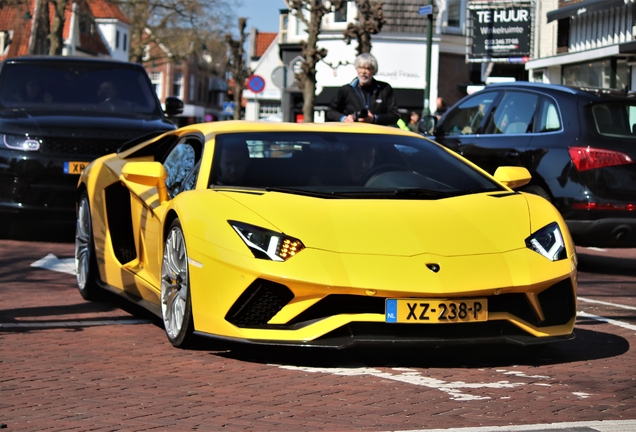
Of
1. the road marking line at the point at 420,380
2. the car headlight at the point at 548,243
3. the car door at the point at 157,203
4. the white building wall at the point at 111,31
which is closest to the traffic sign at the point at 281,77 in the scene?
the car door at the point at 157,203

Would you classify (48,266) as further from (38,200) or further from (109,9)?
(109,9)

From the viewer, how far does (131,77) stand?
1368cm

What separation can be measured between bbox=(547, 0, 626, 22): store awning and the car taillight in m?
14.7

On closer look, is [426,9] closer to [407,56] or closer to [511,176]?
[407,56]

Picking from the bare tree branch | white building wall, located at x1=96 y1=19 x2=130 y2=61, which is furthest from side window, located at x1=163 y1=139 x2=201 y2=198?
white building wall, located at x1=96 y1=19 x2=130 y2=61

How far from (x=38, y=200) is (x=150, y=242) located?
5126mm

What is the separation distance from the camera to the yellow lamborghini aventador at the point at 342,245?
5559mm

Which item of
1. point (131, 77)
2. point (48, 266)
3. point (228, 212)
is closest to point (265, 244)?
point (228, 212)

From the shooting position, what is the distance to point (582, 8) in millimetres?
26359

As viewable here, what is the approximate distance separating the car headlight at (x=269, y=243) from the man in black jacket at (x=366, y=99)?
6.07 m

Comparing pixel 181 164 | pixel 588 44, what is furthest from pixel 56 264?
pixel 588 44

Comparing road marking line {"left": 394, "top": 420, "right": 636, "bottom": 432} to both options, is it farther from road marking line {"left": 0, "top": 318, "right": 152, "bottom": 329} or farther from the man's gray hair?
the man's gray hair

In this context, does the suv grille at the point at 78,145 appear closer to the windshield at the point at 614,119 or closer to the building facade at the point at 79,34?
the windshield at the point at 614,119

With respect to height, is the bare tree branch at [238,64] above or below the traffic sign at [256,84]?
above
